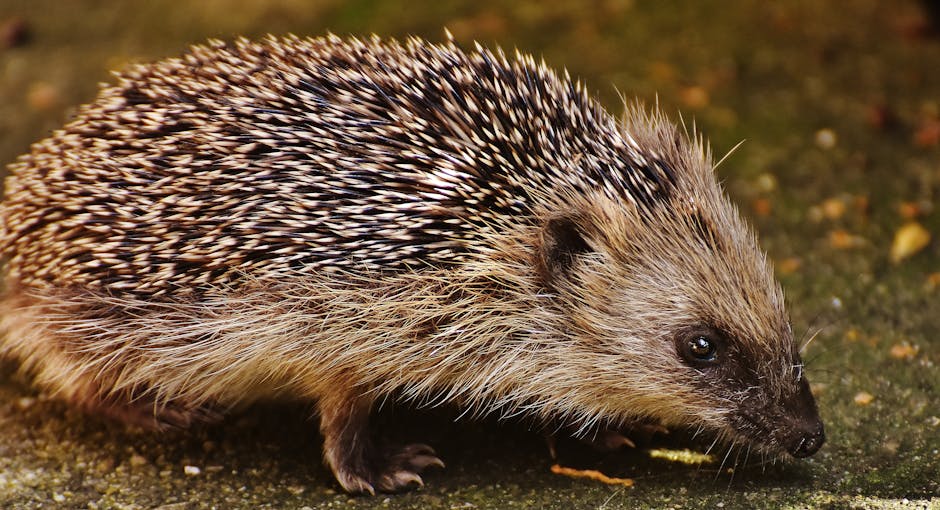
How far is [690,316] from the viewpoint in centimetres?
424

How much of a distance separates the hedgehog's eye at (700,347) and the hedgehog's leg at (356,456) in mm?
1296

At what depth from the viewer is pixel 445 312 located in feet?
14.0

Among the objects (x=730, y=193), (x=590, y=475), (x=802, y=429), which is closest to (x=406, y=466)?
(x=590, y=475)

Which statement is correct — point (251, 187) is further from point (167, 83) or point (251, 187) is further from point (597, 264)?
point (597, 264)

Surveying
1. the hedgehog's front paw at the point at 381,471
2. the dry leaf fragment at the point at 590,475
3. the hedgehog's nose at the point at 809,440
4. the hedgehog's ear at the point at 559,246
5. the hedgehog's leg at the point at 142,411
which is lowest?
the hedgehog's leg at the point at 142,411

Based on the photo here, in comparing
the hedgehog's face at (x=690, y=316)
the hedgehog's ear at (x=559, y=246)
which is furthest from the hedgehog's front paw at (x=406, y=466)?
the hedgehog's ear at (x=559, y=246)

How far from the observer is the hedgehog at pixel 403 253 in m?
4.21

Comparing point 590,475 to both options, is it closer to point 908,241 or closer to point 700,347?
point 700,347

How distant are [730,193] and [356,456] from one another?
11.4 ft

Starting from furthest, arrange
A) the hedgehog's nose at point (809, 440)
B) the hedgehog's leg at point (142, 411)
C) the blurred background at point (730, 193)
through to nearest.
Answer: the hedgehog's leg at point (142, 411), the blurred background at point (730, 193), the hedgehog's nose at point (809, 440)

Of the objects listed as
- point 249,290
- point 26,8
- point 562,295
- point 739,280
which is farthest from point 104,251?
point 26,8

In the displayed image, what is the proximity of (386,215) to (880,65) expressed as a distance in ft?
17.6

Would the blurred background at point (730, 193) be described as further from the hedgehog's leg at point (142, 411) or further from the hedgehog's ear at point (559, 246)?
the hedgehog's ear at point (559, 246)

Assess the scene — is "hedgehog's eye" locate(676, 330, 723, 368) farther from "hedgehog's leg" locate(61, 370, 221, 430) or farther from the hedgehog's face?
"hedgehog's leg" locate(61, 370, 221, 430)
